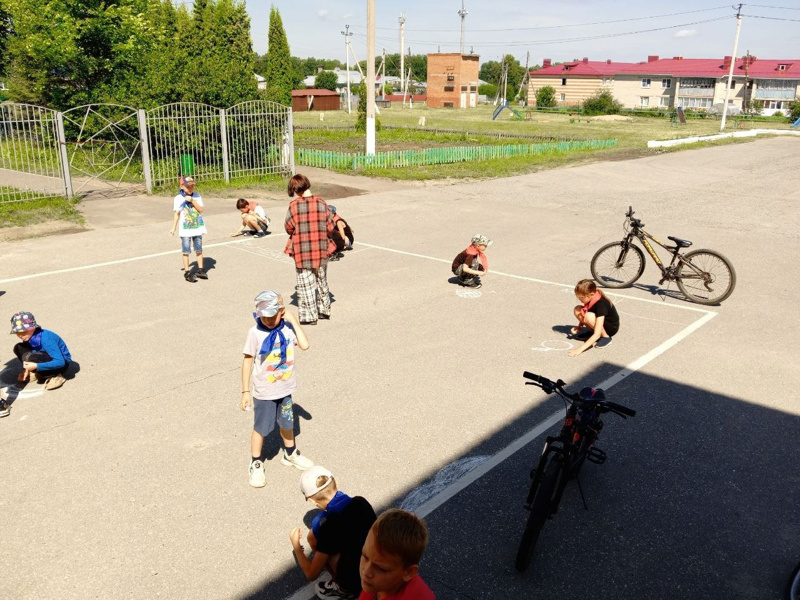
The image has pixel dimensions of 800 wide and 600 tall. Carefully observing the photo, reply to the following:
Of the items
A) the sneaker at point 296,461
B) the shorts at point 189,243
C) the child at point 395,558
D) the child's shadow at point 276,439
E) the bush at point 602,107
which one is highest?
the bush at point 602,107

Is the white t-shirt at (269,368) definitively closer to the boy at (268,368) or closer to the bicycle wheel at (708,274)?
the boy at (268,368)

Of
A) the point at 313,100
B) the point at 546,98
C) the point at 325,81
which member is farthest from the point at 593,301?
the point at 325,81

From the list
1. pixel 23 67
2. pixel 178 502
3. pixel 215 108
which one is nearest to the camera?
pixel 178 502

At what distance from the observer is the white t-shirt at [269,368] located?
16.3 ft

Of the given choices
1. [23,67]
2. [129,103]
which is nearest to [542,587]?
[129,103]

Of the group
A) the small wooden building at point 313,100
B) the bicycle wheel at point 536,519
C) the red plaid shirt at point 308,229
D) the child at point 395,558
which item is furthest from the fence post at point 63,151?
the small wooden building at point 313,100

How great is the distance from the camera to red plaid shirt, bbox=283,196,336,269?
8.21m

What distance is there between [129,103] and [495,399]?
18.5m

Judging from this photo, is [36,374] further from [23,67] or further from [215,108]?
[23,67]

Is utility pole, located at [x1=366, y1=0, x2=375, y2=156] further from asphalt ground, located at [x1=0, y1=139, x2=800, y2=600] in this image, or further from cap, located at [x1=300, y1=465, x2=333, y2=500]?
cap, located at [x1=300, y1=465, x2=333, y2=500]

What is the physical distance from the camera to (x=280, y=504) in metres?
4.83

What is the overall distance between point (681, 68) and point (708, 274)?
8995 cm

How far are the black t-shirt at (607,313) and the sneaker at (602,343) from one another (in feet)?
0.76

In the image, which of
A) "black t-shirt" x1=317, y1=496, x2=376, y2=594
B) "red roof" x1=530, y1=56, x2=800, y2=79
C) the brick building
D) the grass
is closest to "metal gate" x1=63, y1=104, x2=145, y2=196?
the grass
